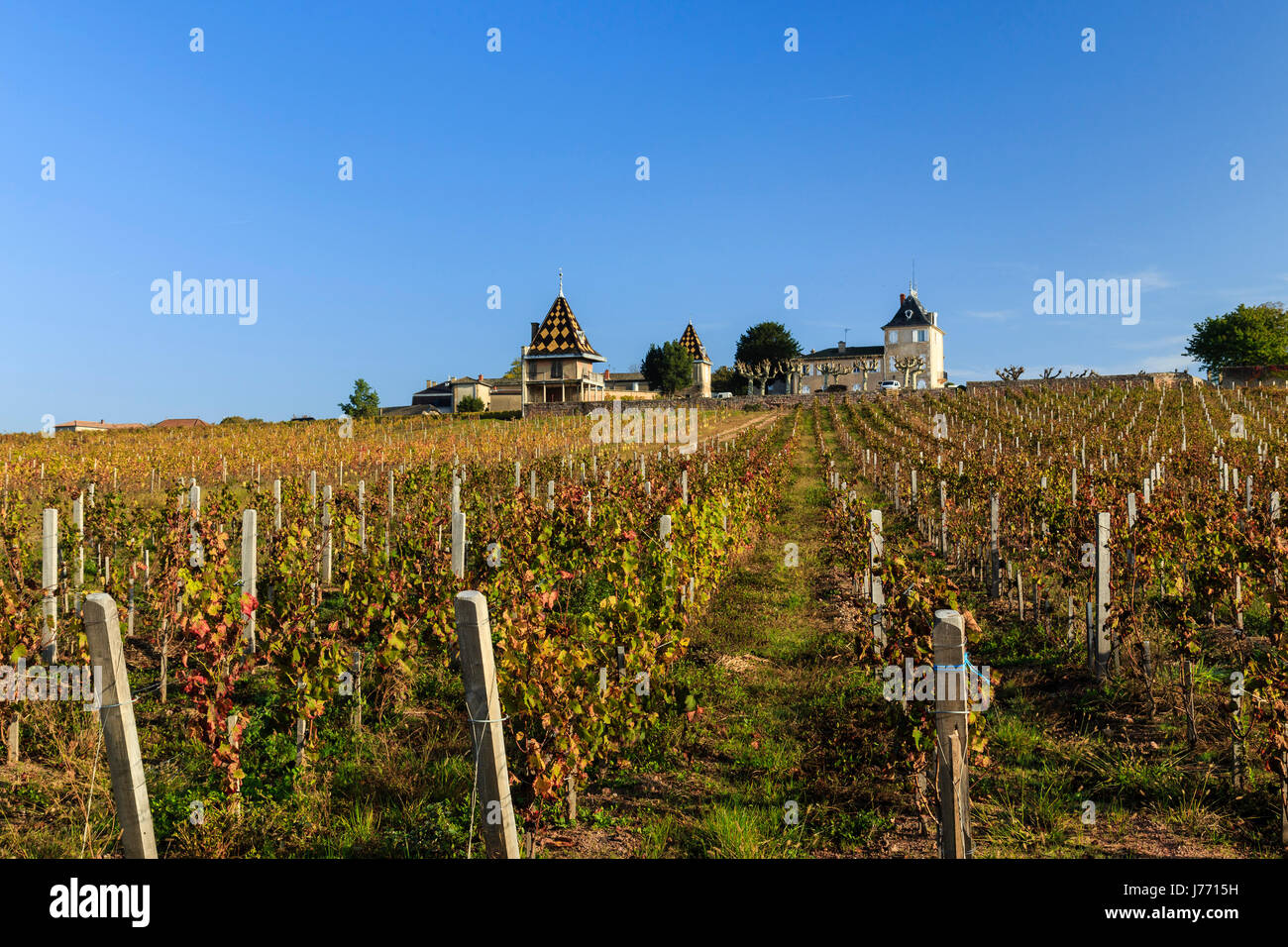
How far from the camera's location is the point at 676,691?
5875 millimetres

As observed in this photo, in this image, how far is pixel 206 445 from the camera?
32688mm

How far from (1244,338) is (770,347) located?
4782 cm

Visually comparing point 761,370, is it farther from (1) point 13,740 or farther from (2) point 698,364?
(1) point 13,740

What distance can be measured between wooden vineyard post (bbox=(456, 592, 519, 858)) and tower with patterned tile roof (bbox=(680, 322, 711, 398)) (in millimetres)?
77461

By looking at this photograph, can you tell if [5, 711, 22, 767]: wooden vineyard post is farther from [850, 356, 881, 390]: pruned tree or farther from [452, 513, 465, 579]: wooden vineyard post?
[850, 356, 881, 390]: pruned tree

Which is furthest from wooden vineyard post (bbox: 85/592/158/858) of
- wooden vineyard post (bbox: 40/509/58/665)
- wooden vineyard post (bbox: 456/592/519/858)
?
wooden vineyard post (bbox: 40/509/58/665)

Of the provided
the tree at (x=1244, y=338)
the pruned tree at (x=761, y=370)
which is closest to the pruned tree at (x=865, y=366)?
the pruned tree at (x=761, y=370)

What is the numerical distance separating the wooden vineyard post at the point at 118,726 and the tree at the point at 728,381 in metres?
87.9

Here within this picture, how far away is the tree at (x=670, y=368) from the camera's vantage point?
82500 mm

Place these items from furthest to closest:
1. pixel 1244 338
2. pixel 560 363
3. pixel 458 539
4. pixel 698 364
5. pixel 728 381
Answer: pixel 728 381, pixel 698 364, pixel 1244 338, pixel 560 363, pixel 458 539

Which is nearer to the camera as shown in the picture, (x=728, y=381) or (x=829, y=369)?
(x=829, y=369)

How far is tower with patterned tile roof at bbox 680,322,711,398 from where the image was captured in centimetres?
8381

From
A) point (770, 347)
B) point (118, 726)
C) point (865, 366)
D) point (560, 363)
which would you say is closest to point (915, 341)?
point (865, 366)
